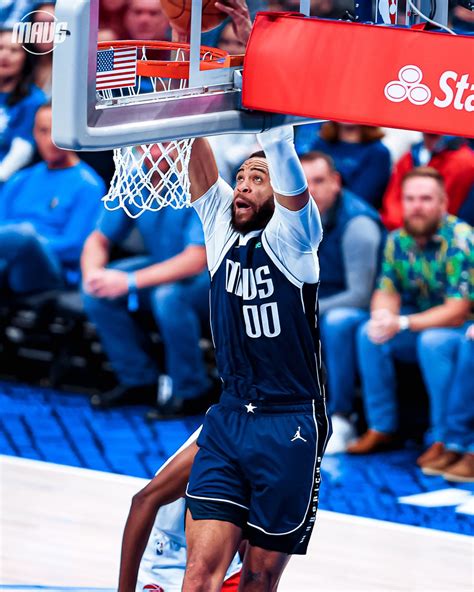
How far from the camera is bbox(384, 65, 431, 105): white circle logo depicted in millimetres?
3842

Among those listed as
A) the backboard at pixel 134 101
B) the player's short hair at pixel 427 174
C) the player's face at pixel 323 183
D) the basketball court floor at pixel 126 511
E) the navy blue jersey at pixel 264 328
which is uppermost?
the backboard at pixel 134 101

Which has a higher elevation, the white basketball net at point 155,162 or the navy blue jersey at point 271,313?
the white basketball net at point 155,162

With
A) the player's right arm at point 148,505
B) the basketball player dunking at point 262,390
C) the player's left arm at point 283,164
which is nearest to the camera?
the player's left arm at point 283,164

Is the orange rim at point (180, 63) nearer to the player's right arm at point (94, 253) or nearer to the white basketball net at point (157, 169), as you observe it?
the white basketball net at point (157, 169)

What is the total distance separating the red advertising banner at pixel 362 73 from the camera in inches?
150

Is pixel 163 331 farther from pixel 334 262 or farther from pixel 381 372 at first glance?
pixel 381 372

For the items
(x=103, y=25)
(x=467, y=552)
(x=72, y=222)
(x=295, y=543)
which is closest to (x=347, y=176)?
(x=72, y=222)

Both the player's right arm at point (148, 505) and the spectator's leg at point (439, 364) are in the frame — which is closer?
the player's right arm at point (148, 505)

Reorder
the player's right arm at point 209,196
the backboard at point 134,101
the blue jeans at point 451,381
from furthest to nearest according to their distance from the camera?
1. the blue jeans at point 451,381
2. the player's right arm at point 209,196
3. the backboard at point 134,101

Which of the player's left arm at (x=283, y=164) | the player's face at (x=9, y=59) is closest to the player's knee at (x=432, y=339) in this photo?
the player's left arm at (x=283, y=164)

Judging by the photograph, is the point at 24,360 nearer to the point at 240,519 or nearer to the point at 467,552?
the point at 467,552

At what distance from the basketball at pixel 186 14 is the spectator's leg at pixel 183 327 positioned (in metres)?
3.57

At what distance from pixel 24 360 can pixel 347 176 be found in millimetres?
2740

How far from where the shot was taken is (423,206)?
721 centimetres
